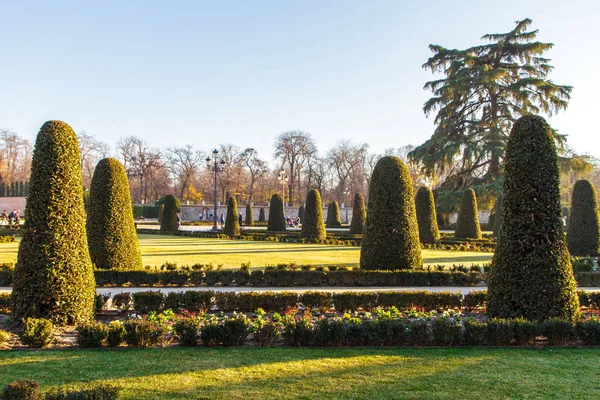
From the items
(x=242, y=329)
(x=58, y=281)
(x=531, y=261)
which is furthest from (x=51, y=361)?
(x=531, y=261)

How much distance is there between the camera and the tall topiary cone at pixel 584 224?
16766 millimetres

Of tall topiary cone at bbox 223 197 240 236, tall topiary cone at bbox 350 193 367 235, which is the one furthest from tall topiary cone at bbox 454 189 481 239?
tall topiary cone at bbox 223 197 240 236

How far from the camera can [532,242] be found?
6.63 m

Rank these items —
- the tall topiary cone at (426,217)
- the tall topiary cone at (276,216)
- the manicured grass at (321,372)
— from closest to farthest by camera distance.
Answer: the manicured grass at (321,372) < the tall topiary cone at (426,217) < the tall topiary cone at (276,216)

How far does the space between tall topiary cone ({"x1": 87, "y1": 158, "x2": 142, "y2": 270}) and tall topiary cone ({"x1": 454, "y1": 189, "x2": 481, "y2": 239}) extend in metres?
18.6

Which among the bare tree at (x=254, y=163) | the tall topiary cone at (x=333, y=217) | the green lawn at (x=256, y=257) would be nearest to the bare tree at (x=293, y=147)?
the bare tree at (x=254, y=163)

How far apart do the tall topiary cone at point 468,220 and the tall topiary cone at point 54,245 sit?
21.7m

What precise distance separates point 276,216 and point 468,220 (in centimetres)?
1256

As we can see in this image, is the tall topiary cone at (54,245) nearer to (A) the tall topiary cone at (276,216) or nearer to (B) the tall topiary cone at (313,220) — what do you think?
(B) the tall topiary cone at (313,220)

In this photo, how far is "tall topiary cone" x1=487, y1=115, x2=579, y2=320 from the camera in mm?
6523

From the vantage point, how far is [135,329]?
582cm

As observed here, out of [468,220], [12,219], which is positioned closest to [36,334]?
[468,220]

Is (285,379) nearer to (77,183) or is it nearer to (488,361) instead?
(488,361)

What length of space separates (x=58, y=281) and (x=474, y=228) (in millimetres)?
22490
